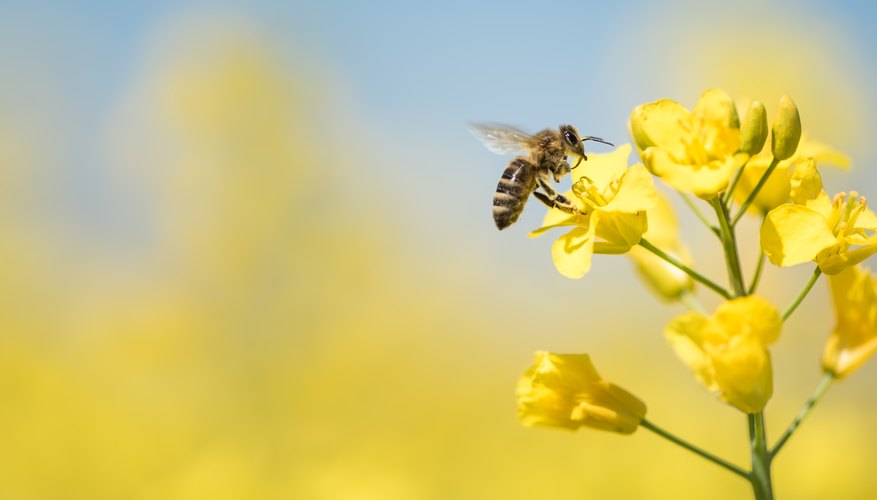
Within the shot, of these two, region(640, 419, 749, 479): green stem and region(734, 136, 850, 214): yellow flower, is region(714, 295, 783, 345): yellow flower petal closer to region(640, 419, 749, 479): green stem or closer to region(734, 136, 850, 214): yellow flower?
region(640, 419, 749, 479): green stem

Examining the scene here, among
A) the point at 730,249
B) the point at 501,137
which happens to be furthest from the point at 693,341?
the point at 501,137

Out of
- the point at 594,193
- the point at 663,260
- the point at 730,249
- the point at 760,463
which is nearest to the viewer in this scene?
the point at 760,463

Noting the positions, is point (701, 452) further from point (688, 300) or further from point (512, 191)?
point (512, 191)

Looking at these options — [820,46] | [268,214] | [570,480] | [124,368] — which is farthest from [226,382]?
[820,46]

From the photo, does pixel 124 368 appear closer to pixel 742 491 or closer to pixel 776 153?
pixel 742 491

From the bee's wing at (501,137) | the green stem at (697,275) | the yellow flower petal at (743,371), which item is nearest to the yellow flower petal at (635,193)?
the green stem at (697,275)
